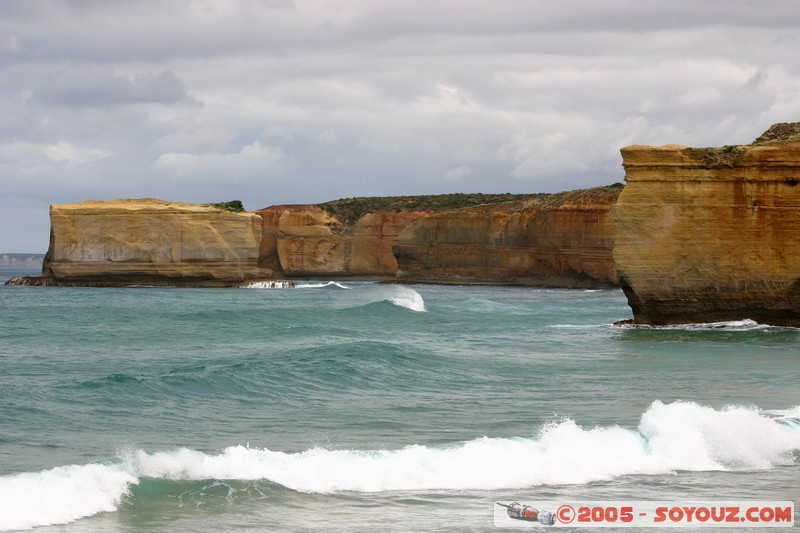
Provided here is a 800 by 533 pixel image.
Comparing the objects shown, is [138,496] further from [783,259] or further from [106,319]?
[106,319]

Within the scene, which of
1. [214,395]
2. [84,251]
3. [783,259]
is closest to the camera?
[214,395]

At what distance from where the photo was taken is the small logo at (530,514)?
10078mm

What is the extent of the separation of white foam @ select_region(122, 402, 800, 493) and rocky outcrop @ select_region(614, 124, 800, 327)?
14.8 metres

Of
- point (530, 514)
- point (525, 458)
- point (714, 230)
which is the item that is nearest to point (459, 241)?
point (714, 230)

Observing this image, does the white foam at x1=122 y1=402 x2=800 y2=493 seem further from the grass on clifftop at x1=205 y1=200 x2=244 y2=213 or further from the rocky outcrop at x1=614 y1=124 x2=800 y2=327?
the grass on clifftop at x1=205 y1=200 x2=244 y2=213

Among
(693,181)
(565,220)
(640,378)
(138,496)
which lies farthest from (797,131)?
(565,220)

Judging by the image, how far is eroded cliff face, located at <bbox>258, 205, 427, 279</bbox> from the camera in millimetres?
100000

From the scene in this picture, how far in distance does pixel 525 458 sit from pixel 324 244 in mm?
88240

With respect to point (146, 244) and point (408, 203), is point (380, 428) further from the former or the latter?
point (408, 203)

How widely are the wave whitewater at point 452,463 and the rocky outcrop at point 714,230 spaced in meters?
14.7

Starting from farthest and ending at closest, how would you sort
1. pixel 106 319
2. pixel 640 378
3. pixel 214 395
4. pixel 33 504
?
pixel 106 319, pixel 640 378, pixel 214 395, pixel 33 504

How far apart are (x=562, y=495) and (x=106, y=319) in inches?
1085

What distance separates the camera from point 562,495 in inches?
441

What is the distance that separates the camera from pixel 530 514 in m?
10.2
